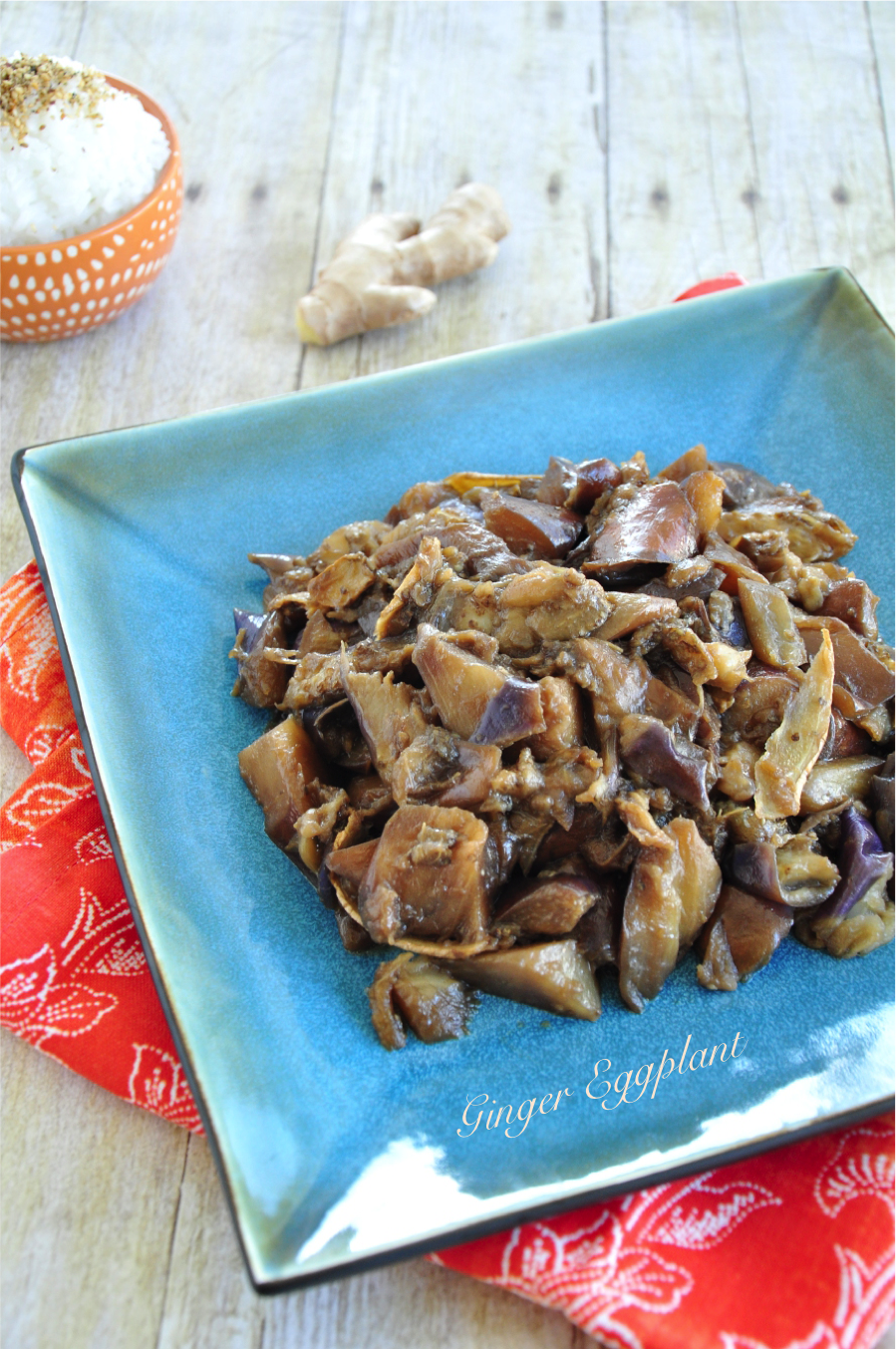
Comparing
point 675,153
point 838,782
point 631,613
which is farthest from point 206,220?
point 838,782

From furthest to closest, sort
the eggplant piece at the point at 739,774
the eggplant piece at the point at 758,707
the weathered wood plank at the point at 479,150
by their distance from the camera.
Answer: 1. the weathered wood plank at the point at 479,150
2. the eggplant piece at the point at 758,707
3. the eggplant piece at the point at 739,774

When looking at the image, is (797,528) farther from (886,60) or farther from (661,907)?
(886,60)

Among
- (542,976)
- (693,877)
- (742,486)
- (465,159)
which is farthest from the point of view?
(465,159)

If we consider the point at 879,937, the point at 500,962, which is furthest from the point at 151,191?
the point at 879,937

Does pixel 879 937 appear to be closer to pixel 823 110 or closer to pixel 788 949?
pixel 788 949

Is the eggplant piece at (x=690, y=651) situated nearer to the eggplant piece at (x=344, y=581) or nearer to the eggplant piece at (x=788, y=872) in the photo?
the eggplant piece at (x=788, y=872)

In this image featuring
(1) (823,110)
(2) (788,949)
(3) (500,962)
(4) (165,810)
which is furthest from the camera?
(1) (823,110)

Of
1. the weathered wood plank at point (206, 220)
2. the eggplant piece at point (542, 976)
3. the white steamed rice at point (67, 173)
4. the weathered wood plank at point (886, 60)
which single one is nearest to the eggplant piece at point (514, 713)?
the eggplant piece at point (542, 976)
